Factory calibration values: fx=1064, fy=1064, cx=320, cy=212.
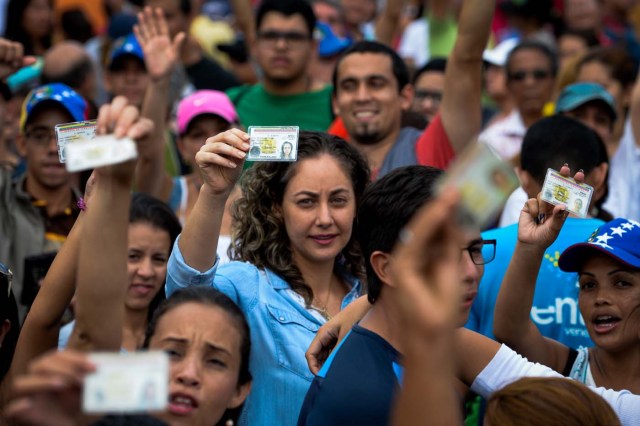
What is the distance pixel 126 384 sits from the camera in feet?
7.27

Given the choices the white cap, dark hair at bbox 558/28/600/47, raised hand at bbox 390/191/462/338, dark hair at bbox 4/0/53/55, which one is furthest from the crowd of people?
dark hair at bbox 558/28/600/47

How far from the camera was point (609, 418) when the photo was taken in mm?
2646

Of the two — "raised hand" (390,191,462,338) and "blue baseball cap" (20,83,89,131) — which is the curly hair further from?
"raised hand" (390,191,462,338)

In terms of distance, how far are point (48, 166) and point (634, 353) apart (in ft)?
10.4

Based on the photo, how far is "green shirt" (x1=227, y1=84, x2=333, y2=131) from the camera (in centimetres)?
682

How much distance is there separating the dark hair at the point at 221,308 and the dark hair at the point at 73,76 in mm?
4492

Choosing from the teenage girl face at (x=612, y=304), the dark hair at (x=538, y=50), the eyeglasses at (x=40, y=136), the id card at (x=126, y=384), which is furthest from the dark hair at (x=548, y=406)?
the dark hair at (x=538, y=50)

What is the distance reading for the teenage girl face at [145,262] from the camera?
15.2ft

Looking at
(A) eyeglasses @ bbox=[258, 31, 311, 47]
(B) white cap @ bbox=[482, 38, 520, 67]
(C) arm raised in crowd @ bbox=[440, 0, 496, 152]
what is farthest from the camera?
(B) white cap @ bbox=[482, 38, 520, 67]

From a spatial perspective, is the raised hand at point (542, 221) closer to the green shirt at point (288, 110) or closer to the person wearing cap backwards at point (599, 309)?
the person wearing cap backwards at point (599, 309)

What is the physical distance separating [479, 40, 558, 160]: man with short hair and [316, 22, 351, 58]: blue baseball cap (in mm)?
1345

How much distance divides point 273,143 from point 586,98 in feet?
11.1

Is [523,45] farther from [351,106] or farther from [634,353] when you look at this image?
[634,353]

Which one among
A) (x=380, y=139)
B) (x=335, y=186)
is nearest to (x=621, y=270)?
(x=335, y=186)
